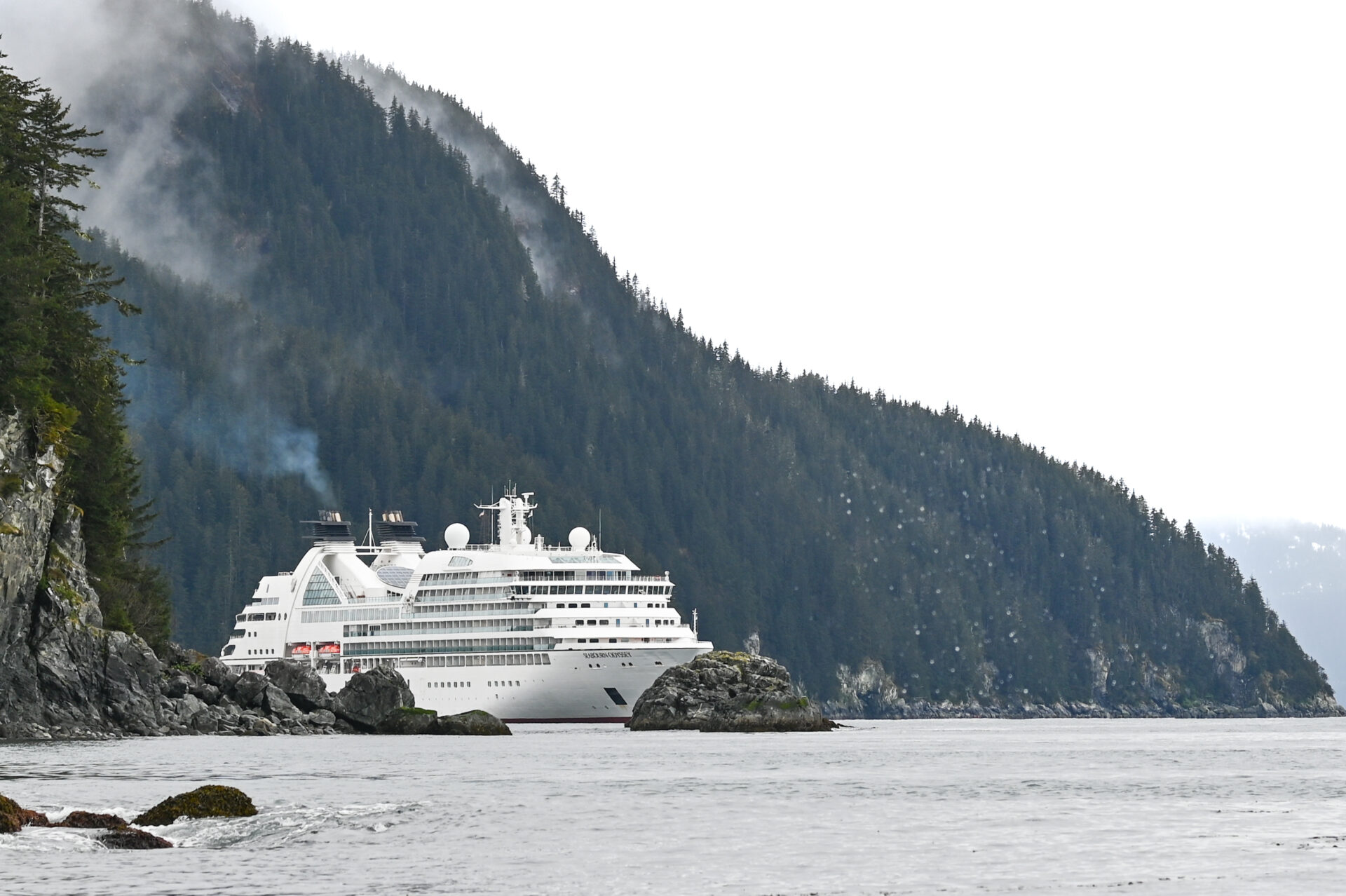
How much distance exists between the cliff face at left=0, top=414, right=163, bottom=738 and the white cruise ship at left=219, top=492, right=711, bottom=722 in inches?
1868

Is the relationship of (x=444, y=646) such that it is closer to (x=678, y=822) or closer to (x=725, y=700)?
(x=725, y=700)

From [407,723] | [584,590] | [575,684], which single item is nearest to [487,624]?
[584,590]

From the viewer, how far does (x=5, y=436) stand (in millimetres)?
74938

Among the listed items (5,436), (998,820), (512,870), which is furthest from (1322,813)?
(5,436)

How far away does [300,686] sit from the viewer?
105438 millimetres

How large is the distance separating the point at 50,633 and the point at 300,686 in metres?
28.2

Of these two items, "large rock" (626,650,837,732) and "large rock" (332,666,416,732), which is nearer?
"large rock" (332,666,416,732)

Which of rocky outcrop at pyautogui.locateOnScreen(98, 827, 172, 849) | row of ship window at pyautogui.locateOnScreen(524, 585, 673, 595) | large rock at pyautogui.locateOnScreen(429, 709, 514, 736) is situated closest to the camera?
rocky outcrop at pyautogui.locateOnScreen(98, 827, 172, 849)

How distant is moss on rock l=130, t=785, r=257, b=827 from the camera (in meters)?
42.9

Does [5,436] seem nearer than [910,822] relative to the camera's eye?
No

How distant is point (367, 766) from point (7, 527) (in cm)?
1670

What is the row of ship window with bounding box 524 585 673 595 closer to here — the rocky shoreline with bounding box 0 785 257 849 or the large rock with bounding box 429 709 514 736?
the large rock with bounding box 429 709 514 736

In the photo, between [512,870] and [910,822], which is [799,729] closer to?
[910,822]

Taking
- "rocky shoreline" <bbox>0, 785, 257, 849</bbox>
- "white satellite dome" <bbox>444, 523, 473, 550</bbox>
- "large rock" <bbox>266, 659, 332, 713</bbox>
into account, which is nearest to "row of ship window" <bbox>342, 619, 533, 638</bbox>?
"white satellite dome" <bbox>444, 523, 473, 550</bbox>
